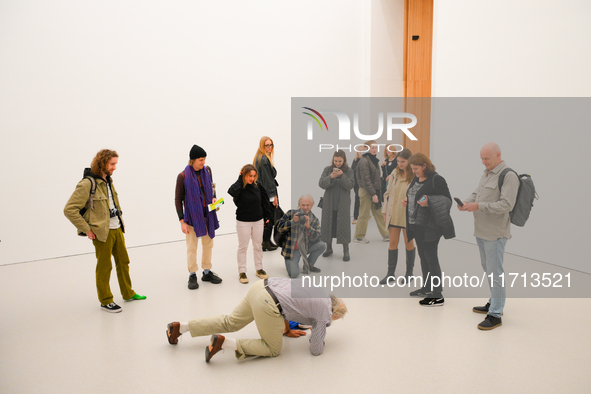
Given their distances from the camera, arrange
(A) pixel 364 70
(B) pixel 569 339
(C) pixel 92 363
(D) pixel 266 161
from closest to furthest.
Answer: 1. (C) pixel 92 363
2. (B) pixel 569 339
3. (D) pixel 266 161
4. (A) pixel 364 70

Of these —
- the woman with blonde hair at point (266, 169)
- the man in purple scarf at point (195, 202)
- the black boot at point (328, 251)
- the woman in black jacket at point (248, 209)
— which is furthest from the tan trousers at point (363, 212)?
the man in purple scarf at point (195, 202)

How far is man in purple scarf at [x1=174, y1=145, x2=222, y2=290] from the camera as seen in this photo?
523 centimetres

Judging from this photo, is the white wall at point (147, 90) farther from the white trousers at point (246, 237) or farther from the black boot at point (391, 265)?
the black boot at point (391, 265)

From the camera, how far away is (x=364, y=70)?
9.73 m

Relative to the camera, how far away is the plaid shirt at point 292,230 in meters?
5.50

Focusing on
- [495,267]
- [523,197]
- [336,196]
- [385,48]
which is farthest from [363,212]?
[385,48]

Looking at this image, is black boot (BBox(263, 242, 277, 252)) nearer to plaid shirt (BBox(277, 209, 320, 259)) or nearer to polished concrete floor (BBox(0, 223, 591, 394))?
plaid shirt (BBox(277, 209, 320, 259))

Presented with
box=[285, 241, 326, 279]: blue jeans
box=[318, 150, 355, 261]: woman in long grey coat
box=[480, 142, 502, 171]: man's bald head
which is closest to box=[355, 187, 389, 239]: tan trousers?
box=[318, 150, 355, 261]: woman in long grey coat

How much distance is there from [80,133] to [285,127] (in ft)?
12.2

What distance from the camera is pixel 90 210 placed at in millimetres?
4406

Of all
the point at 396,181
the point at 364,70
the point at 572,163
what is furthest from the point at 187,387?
the point at 364,70

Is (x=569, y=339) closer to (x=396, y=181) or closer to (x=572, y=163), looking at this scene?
(x=396, y=181)

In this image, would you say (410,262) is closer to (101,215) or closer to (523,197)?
(523,197)

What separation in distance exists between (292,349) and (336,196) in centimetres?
232
